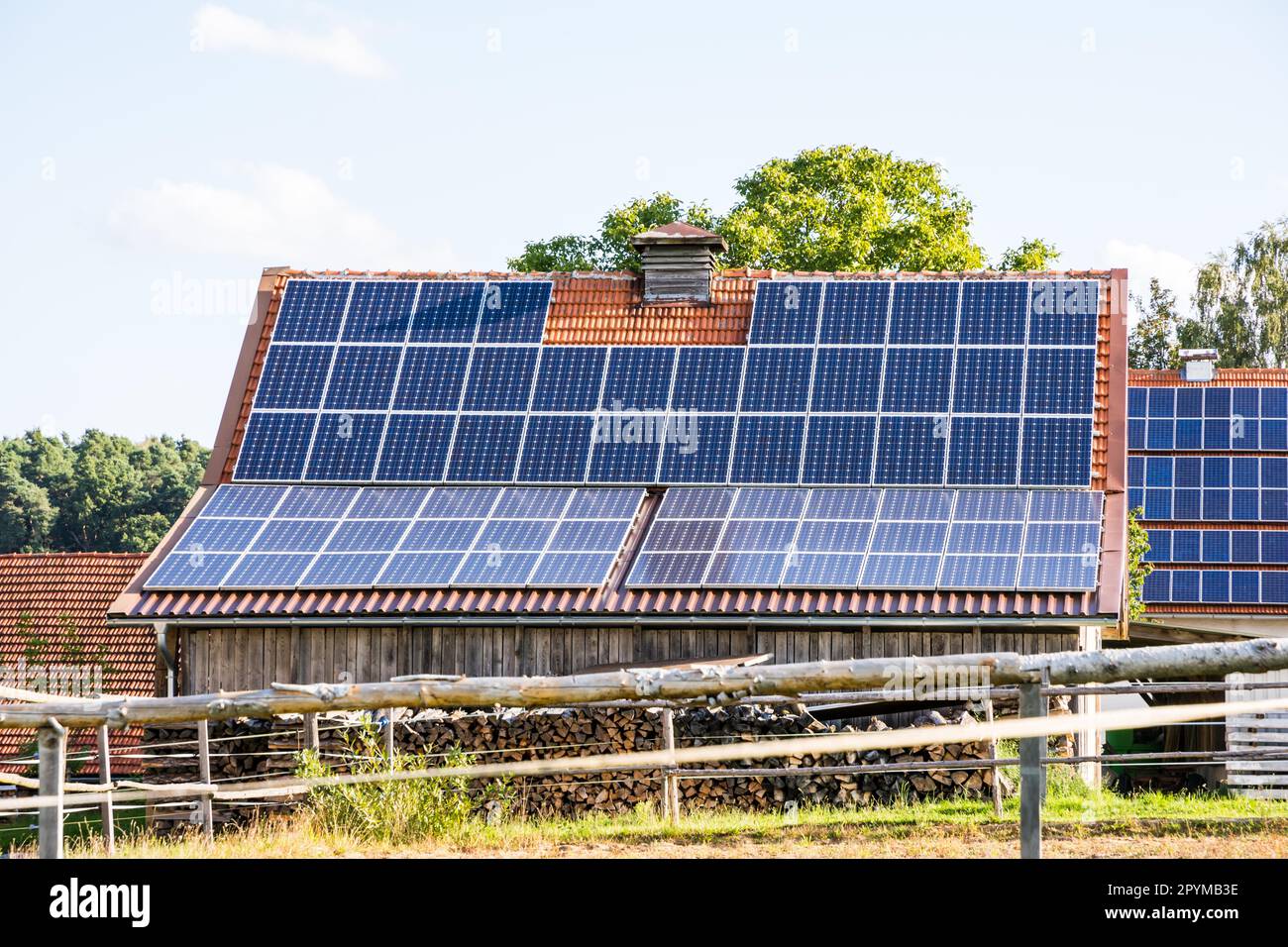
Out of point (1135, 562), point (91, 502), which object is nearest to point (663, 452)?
point (1135, 562)

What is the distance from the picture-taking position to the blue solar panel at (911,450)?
22766 millimetres

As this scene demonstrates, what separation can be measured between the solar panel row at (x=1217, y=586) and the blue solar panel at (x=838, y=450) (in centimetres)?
1787

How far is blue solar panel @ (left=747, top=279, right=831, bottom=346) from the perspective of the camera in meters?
25.1

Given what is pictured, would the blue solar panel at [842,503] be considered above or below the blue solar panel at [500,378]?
below

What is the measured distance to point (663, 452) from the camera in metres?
23.5

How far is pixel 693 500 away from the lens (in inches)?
893

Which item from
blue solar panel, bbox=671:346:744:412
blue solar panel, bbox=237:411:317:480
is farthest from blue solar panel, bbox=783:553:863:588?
blue solar panel, bbox=237:411:317:480

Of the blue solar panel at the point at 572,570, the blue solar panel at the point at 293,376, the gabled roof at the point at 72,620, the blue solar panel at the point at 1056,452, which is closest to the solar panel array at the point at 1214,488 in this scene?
the blue solar panel at the point at 1056,452

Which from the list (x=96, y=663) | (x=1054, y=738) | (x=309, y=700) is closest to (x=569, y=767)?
(x=309, y=700)

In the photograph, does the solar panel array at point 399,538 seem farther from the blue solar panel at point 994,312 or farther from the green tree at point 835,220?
the green tree at point 835,220

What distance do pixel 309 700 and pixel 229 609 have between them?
12002 millimetres

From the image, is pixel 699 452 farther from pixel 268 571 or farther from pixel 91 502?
pixel 91 502

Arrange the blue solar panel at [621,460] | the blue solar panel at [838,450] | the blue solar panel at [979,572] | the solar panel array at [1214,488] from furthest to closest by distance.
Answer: the solar panel array at [1214,488]
the blue solar panel at [621,460]
the blue solar panel at [838,450]
the blue solar panel at [979,572]

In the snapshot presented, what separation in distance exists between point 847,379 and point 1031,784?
15922 millimetres
